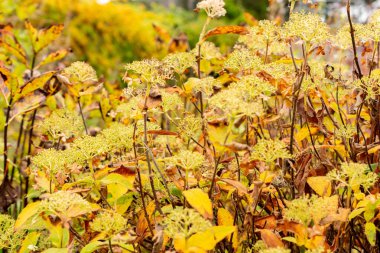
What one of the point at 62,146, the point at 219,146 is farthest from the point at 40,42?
the point at 219,146

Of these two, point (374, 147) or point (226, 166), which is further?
point (226, 166)

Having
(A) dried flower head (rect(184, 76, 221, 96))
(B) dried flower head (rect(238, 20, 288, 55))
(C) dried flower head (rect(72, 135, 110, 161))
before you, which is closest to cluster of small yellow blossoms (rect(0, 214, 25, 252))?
(C) dried flower head (rect(72, 135, 110, 161))

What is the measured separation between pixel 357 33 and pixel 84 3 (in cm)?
684

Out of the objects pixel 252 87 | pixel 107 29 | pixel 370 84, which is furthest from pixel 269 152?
pixel 107 29

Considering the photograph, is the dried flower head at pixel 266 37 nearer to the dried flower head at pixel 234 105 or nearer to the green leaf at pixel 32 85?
the dried flower head at pixel 234 105

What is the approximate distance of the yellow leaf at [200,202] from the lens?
1.04m

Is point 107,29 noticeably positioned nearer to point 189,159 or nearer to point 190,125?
point 190,125

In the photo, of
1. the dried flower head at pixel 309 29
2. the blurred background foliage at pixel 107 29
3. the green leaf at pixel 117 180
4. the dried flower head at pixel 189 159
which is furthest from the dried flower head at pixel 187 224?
the blurred background foliage at pixel 107 29

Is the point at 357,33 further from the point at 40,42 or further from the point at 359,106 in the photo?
the point at 40,42

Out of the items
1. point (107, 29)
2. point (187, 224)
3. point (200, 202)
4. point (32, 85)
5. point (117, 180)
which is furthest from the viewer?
point (107, 29)

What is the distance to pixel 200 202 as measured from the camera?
1.06m

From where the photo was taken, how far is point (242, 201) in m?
1.40

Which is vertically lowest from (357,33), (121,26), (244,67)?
(121,26)

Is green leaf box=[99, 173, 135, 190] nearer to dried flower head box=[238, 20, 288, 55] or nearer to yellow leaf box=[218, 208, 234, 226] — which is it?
yellow leaf box=[218, 208, 234, 226]
